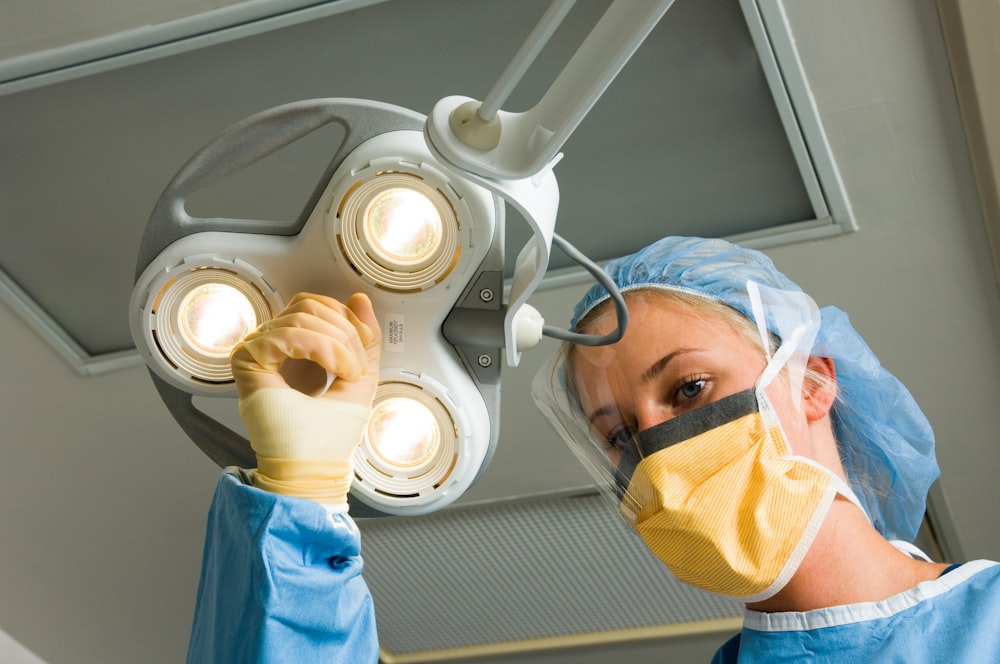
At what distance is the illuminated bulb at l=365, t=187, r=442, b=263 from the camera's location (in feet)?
3.67

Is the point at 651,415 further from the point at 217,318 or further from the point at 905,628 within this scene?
the point at 217,318

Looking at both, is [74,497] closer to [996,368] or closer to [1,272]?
[1,272]

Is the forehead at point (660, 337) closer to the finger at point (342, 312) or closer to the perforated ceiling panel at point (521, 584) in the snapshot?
the finger at point (342, 312)

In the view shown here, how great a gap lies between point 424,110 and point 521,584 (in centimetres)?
135

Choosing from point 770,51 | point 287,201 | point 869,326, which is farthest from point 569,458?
point 770,51

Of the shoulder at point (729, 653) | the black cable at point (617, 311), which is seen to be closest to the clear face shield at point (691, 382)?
the black cable at point (617, 311)

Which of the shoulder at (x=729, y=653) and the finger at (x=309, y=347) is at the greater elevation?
the finger at (x=309, y=347)

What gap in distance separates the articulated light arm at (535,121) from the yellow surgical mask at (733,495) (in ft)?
1.20

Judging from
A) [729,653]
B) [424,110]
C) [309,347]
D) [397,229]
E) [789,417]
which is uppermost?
[424,110]

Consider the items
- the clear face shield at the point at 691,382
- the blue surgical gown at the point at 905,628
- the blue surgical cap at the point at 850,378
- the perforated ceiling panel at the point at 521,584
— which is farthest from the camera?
the perforated ceiling panel at the point at 521,584

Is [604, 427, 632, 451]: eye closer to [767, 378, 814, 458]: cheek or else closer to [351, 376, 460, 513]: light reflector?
[767, 378, 814, 458]: cheek

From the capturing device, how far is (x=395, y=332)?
1.16 metres

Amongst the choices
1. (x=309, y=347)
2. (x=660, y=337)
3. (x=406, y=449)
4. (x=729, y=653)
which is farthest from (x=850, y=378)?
(x=309, y=347)

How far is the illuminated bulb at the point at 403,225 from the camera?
3.67ft
